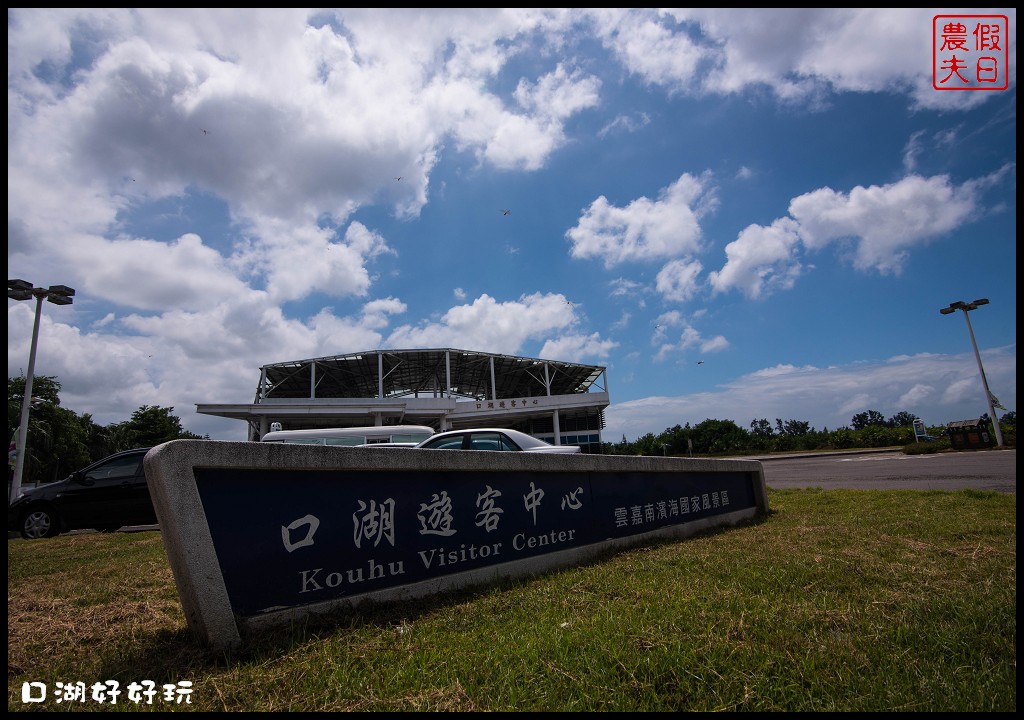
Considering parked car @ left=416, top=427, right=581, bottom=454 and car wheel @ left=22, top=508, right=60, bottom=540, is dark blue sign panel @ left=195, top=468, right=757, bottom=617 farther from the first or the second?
car wheel @ left=22, top=508, right=60, bottom=540

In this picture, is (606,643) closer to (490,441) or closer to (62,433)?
(490,441)

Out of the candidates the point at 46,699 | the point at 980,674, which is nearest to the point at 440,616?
the point at 46,699

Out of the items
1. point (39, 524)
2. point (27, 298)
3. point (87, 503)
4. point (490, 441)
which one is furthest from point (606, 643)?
point (27, 298)

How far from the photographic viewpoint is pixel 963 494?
761cm

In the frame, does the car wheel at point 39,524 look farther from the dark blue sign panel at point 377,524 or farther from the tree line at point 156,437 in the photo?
the tree line at point 156,437

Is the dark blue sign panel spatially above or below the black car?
above

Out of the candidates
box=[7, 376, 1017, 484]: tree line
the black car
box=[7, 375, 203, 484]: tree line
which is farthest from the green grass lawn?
box=[7, 375, 203, 484]: tree line

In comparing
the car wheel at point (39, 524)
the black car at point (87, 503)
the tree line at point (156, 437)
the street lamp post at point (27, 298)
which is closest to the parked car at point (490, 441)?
the black car at point (87, 503)

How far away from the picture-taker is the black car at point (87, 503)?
7957mm

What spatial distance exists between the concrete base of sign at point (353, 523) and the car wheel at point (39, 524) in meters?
7.49

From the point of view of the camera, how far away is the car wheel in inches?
310

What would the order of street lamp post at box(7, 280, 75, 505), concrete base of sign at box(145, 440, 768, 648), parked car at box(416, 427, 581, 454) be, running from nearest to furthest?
concrete base of sign at box(145, 440, 768, 648) → parked car at box(416, 427, 581, 454) → street lamp post at box(7, 280, 75, 505)

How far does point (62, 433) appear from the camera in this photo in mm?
41656

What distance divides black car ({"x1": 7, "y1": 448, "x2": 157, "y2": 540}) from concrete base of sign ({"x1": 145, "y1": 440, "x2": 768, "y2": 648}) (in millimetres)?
6443
